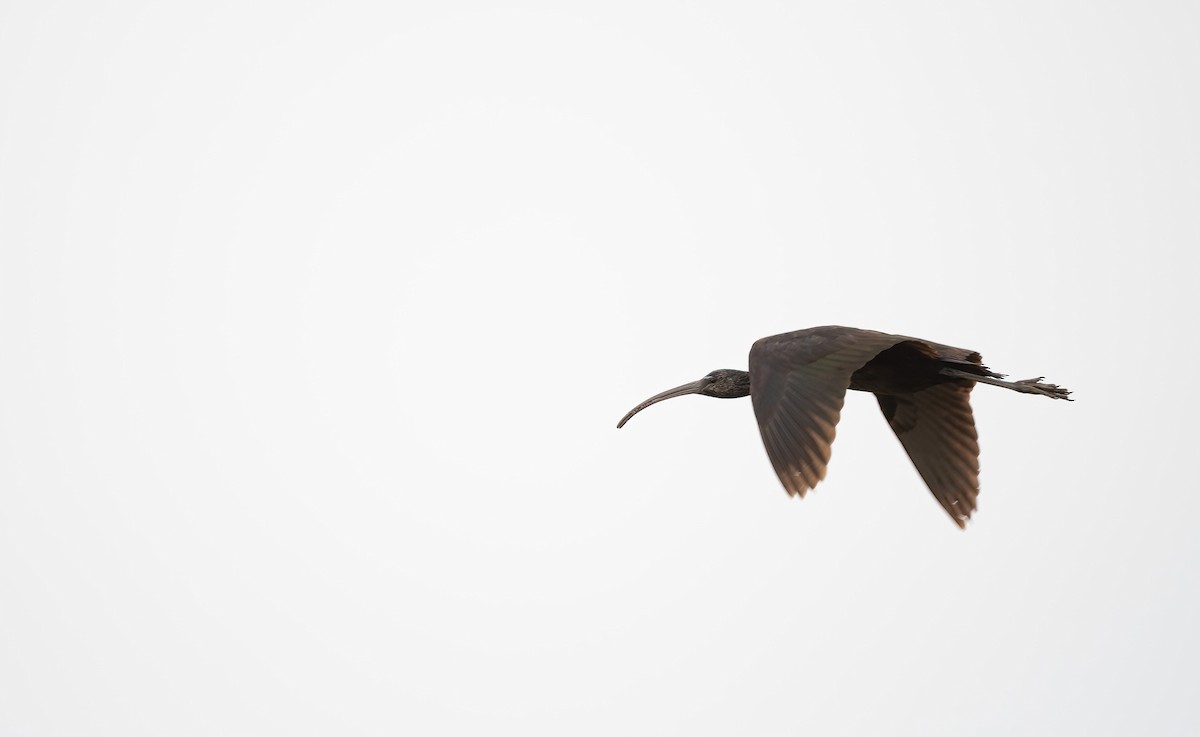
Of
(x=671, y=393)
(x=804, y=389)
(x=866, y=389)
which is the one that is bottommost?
(x=804, y=389)

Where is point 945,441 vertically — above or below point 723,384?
below

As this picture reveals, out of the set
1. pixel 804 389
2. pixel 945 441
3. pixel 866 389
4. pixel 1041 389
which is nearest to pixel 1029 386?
pixel 1041 389

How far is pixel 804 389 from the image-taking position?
65.7ft

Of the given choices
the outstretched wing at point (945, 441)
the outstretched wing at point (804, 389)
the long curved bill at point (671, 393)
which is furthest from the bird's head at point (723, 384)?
the outstretched wing at point (804, 389)

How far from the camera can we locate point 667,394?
76.6ft

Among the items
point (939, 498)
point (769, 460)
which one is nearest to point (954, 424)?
point (939, 498)

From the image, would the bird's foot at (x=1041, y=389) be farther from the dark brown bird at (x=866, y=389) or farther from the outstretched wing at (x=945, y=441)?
the outstretched wing at (x=945, y=441)

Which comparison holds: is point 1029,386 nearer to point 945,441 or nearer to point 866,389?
point 945,441

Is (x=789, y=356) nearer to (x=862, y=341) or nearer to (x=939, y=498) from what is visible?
(x=862, y=341)

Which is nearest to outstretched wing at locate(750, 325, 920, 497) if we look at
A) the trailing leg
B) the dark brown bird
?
the dark brown bird

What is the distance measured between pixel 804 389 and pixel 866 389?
3.43 meters

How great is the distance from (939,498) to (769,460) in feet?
13.9

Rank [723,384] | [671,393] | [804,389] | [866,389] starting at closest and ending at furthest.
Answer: [804,389], [866,389], [671,393], [723,384]

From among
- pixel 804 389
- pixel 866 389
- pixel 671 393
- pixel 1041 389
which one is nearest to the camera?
pixel 804 389
